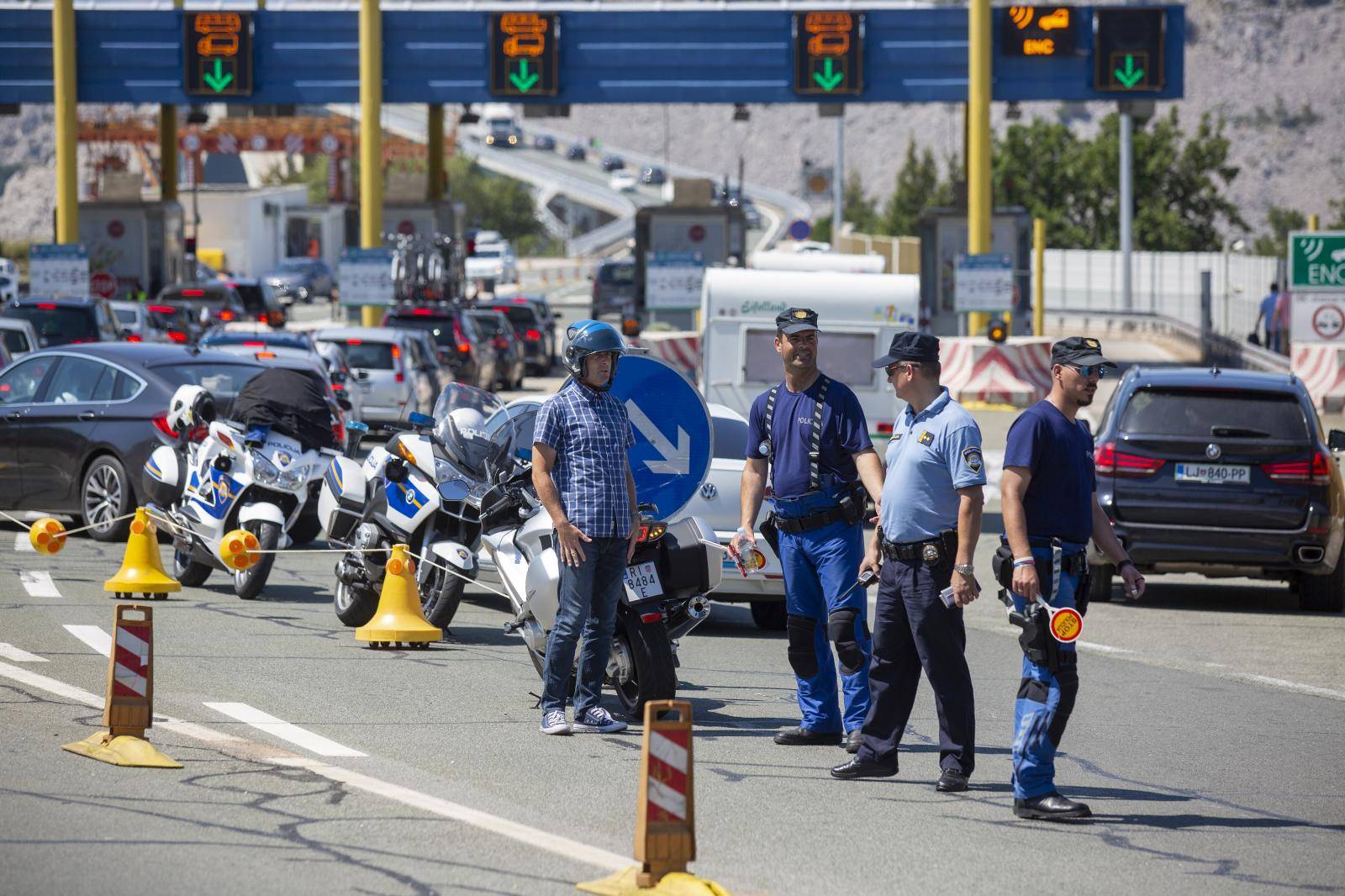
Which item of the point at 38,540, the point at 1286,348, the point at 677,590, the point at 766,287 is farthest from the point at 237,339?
the point at 1286,348

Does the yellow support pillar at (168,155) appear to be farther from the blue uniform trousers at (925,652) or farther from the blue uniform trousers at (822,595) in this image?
the blue uniform trousers at (925,652)

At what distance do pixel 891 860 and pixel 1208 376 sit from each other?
8340mm

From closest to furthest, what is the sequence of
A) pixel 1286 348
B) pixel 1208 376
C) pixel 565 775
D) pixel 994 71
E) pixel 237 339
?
pixel 565 775 → pixel 1208 376 → pixel 237 339 → pixel 994 71 → pixel 1286 348

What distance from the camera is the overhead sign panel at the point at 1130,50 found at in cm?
3522

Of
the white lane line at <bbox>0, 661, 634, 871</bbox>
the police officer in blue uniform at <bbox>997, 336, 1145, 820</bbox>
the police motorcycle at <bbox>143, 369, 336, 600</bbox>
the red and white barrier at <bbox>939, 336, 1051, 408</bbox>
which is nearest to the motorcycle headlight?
the police motorcycle at <bbox>143, 369, 336, 600</bbox>

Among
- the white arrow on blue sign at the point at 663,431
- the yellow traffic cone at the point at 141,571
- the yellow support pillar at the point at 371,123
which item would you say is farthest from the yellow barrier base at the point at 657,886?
the yellow support pillar at the point at 371,123

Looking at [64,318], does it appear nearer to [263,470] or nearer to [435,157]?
[263,470]

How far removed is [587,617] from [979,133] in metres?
27.6

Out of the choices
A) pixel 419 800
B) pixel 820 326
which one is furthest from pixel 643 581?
pixel 820 326

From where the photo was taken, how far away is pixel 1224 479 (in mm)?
14281

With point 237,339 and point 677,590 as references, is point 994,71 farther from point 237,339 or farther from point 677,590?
point 677,590

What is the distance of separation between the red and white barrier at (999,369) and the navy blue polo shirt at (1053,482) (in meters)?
20.7

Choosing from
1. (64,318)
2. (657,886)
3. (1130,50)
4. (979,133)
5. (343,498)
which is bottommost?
(657,886)

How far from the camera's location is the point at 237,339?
83.6ft
